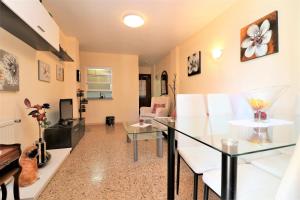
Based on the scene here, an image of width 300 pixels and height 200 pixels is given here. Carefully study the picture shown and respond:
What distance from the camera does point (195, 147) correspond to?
1.65 m

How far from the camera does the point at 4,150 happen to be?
1131 mm

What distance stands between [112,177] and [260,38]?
2568mm

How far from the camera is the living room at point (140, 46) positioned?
5.50 ft

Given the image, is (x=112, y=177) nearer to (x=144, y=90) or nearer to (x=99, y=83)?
(x=99, y=83)

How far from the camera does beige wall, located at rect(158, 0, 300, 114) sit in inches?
69.1

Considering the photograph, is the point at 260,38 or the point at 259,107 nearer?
the point at 259,107

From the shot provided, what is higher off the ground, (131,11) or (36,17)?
(131,11)

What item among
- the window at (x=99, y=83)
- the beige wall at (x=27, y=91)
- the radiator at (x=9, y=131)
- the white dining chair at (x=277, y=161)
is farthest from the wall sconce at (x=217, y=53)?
the window at (x=99, y=83)

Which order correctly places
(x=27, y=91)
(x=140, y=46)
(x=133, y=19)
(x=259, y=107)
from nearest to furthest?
(x=259, y=107), (x=27, y=91), (x=133, y=19), (x=140, y=46)

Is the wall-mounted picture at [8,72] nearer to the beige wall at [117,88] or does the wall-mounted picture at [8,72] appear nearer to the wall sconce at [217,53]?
the wall sconce at [217,53]

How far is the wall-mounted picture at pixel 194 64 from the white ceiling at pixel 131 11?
54 centimetres

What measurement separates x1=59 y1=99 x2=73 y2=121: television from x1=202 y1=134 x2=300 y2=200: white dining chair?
3.11 meters

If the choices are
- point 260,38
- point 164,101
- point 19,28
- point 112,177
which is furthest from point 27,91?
point 164,101

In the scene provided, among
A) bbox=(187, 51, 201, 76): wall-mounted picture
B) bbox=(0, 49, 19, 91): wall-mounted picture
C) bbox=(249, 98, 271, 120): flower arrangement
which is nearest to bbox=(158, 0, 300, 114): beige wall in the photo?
bbox=(187, 51, 201, 76): wall-mounted picture
